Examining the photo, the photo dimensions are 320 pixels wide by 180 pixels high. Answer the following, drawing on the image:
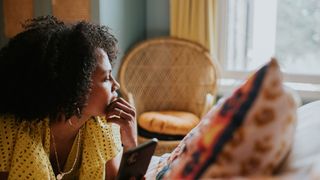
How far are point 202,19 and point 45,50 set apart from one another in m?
1.81

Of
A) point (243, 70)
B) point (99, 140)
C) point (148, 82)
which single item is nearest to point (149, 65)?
point (148, 82)

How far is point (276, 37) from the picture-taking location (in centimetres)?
304

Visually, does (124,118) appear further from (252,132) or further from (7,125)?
(252,132)

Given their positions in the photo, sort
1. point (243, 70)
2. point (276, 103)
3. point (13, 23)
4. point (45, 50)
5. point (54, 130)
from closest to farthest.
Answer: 1. point (276, 103)
2. point (45, 50)
3. point (54, 130)
4. point (13, 23)
5. point (243, 70)

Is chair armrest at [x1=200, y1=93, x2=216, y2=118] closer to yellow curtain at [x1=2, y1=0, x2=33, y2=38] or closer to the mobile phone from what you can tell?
yellow curtain at [x1=2, y1=0, x2=33, y2=38]

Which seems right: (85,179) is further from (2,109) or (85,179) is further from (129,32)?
(129,32)

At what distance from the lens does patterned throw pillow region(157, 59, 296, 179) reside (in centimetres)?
79

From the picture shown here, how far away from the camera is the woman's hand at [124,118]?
1.48 meters

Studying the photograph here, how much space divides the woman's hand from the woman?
24 mm

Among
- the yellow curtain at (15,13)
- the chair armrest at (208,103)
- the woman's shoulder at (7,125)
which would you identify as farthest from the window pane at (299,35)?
the woman's shoulder at (7,125)

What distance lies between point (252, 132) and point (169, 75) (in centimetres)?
223

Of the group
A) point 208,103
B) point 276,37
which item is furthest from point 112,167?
point 276,37

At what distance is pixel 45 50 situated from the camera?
1.26 metres

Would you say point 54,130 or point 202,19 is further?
point 202,19
